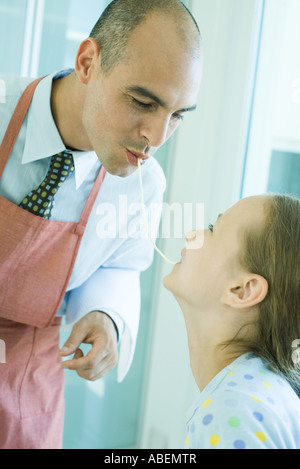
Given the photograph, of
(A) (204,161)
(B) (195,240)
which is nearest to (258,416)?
(B) (195,240)

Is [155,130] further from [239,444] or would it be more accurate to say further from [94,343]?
[239,444]

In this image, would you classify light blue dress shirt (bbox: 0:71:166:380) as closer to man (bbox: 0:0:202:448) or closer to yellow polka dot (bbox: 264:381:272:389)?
man (bbox: 0:0:202:448)

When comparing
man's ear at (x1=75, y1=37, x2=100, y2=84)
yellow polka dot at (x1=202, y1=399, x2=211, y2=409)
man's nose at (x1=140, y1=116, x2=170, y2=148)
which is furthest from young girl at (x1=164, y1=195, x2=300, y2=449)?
man's ear at (x1=75, y1=37, x2=100, y2=84)

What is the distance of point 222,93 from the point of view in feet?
5.77

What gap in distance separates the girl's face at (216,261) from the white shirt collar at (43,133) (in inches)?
13.6

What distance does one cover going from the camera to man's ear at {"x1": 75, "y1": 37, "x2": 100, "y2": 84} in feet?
3.82

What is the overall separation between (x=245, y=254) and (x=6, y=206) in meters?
0.51

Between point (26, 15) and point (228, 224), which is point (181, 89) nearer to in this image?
point (228, 224)

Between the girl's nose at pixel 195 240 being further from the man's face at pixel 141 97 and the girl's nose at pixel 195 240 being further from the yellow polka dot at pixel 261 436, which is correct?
the yellow polka dot at pixel 261 436

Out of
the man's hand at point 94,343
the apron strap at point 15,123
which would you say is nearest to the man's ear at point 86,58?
the apron strap at point 15,123

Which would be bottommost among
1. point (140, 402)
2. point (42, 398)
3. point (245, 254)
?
point (140, 402)

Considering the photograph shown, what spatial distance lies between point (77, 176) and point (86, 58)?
261mm
